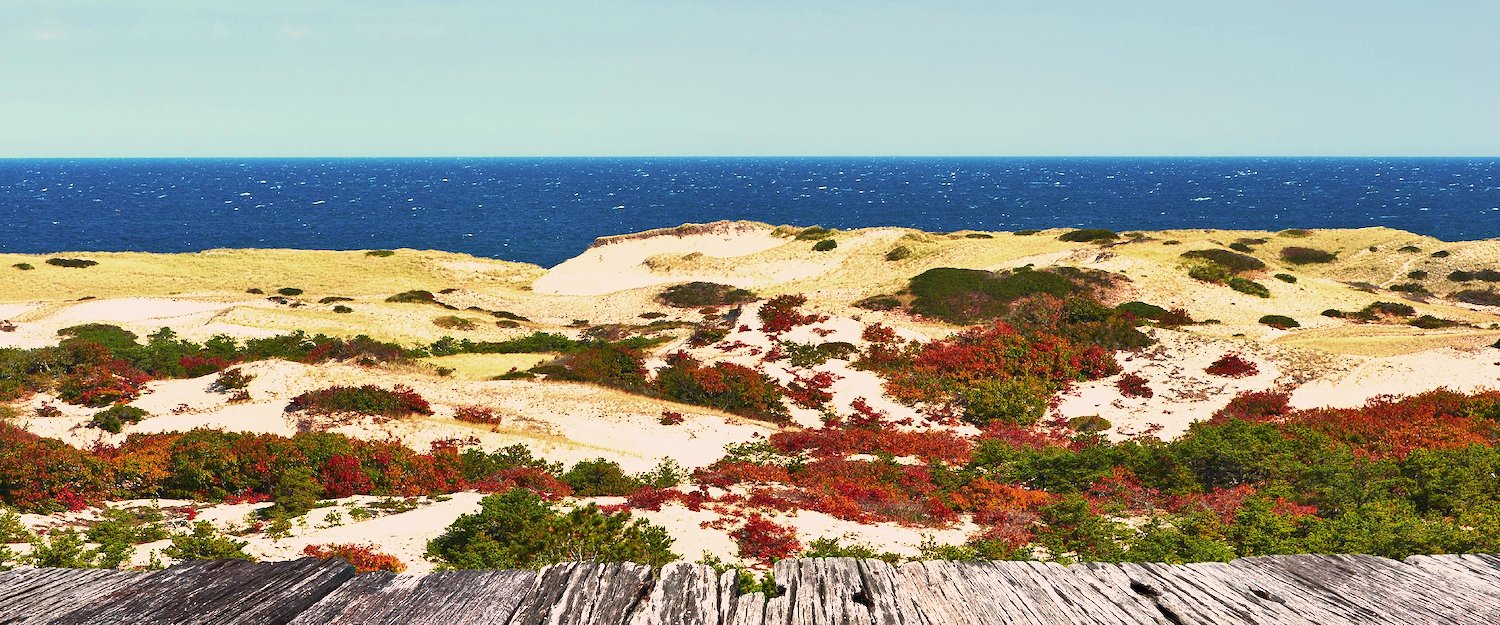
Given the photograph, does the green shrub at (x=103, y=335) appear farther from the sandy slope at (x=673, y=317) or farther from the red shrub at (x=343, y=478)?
the red shrub at (x=343, y=478)

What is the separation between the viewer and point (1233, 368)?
2858 centimetres

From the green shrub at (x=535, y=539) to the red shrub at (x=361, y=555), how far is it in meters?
0.68

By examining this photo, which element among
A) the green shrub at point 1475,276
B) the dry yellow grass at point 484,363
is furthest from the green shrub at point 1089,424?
the green shrub at point 1475,276

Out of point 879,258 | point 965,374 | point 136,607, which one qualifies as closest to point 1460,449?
point 965,374

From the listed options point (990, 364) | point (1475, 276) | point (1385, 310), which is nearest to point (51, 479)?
point (990, 364)

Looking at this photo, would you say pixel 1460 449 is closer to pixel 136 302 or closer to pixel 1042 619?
pixel 1042 619

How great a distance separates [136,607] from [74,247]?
369 feet

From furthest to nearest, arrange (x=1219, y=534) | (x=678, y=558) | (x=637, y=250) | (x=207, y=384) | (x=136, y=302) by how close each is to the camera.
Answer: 1. (x=637, y=250)
2. (x=136, y=302)
3. (x=207, y=384)
4. (x=1219, y=534)
5. (x=678, y=558)

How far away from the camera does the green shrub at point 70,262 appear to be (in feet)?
188

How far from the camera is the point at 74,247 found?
8981 centimetres

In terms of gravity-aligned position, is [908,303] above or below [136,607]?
below

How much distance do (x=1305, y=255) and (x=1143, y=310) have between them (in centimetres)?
3230

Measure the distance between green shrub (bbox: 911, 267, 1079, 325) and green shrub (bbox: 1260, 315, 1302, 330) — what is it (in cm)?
880

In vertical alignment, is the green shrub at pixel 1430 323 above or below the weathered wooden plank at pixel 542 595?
below
